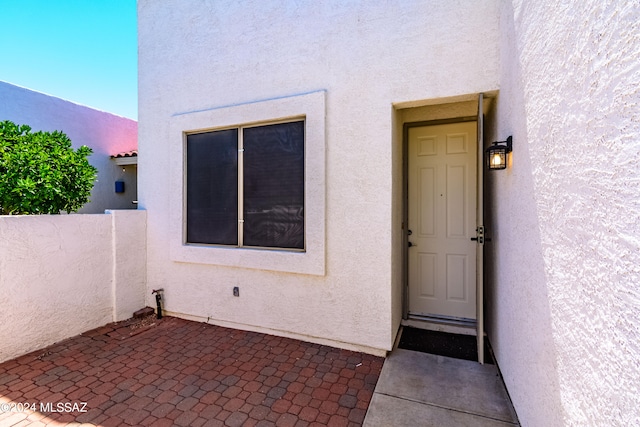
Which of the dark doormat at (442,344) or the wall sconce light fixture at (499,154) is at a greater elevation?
the wall sconce light fixture at (499,154)

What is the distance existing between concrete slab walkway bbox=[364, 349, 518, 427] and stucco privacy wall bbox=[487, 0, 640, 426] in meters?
0.33

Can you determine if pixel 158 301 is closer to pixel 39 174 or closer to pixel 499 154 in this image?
pixel 39 174

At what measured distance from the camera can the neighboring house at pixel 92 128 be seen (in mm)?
6809

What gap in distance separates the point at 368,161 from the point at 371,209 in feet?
2.13

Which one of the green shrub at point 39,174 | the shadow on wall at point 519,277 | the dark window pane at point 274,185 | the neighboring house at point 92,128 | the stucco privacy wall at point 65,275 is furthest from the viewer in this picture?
the neighboring house at point 92,128

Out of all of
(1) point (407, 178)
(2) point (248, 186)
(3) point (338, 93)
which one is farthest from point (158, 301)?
(1) point (407, 178)

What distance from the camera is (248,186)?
4.79 meters

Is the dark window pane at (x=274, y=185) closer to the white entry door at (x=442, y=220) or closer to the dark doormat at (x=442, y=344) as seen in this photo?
the white entry door at (x=442, y=220)

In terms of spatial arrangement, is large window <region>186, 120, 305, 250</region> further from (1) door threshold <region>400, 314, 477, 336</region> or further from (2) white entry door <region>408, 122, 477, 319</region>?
(1) door threshold <region>400, 314, 477, 336</region>

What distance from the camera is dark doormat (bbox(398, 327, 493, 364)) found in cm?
398

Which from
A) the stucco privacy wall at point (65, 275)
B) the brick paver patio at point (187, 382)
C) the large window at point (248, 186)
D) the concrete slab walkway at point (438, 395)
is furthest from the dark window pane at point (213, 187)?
the concrete slab walkway at point (438, 395)

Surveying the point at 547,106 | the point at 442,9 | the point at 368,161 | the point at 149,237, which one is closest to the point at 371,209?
the point at 368,161

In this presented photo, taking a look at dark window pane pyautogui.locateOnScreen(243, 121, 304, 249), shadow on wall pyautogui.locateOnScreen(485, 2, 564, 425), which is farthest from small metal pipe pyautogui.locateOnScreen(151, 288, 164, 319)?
shadow on wall pyautogui.locateOnScreen(485, 2, 564, 425)

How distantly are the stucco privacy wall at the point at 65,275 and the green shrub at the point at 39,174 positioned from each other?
0.28 meters
